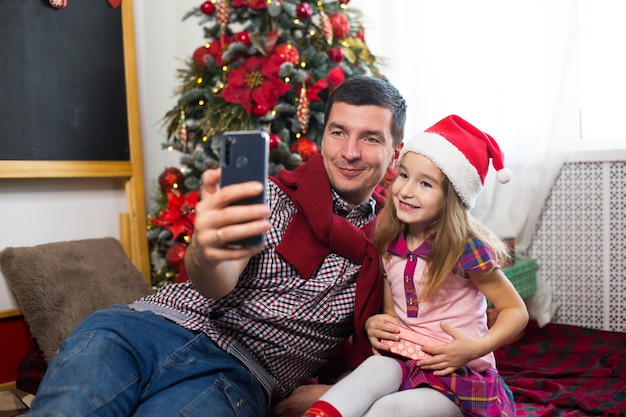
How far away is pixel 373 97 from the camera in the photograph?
5.37 feet

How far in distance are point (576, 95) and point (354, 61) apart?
982 millimetres

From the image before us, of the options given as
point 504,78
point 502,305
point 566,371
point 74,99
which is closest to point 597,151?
point 504,78

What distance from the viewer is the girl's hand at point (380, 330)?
55.9 inches

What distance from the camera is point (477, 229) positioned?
1.43 meters

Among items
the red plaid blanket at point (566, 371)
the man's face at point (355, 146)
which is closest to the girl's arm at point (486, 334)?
A: the man's face at point (355, 146)

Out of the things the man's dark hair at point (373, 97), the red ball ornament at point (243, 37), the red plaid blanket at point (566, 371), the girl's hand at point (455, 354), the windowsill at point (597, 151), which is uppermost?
the red ball ornament at point (243, 37)

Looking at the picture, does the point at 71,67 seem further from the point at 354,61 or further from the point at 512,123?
the point at 512,123

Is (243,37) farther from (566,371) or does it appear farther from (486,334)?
(566,371)

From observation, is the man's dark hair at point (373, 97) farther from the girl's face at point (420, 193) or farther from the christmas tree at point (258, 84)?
the christmas tree at point (258, 84)

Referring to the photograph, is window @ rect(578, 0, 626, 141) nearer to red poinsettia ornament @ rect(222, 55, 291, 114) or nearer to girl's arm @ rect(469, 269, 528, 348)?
red poinsettia ornament @ rect(222, 55, 291, 114)

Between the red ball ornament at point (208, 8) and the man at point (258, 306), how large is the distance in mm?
1105

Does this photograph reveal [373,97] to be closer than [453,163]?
No

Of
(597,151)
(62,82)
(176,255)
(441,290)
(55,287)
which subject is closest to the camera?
(441,290)

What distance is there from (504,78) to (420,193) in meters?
1.56
